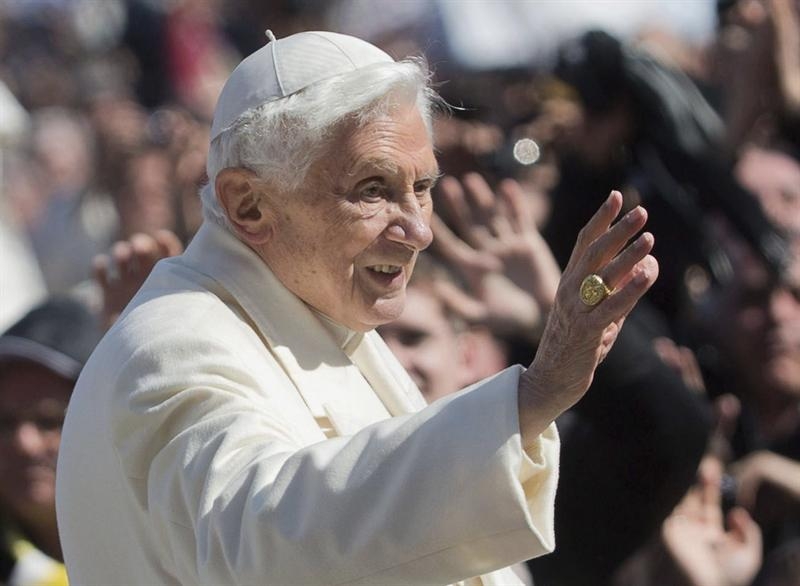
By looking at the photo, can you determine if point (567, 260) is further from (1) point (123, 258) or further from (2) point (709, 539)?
(1) point (123, 258)

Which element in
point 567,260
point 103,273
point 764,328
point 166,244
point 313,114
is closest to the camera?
point 313,114

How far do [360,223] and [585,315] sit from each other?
704mm

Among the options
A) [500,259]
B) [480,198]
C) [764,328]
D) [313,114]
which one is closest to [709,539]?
[764,328]

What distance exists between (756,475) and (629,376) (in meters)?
0.89

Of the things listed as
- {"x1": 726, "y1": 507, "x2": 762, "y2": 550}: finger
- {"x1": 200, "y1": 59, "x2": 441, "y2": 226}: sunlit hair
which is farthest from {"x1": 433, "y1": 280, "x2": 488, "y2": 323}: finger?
{"x1": 200, "y1": 59, "x2": 441, "y2": 226}: sunlit hair

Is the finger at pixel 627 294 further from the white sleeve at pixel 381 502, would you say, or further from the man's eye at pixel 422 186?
the man's eye at pixel 422 186

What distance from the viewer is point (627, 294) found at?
2.59m

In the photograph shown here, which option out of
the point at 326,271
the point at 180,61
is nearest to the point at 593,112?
the point at 326,271

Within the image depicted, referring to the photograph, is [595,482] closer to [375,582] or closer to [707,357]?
[707,357]

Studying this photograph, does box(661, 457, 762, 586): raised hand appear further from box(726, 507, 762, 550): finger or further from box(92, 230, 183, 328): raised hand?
box(92, 230, 183, 328): raised hand

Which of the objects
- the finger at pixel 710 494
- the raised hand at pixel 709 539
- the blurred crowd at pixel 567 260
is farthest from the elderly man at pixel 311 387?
the finger at pixel 710 494

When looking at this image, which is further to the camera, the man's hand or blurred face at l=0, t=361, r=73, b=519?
blurred face at l=0, t=361, r=73, b=519

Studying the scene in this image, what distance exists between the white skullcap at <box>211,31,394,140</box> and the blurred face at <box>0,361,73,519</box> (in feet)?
7.34

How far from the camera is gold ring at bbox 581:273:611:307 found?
103 inches
